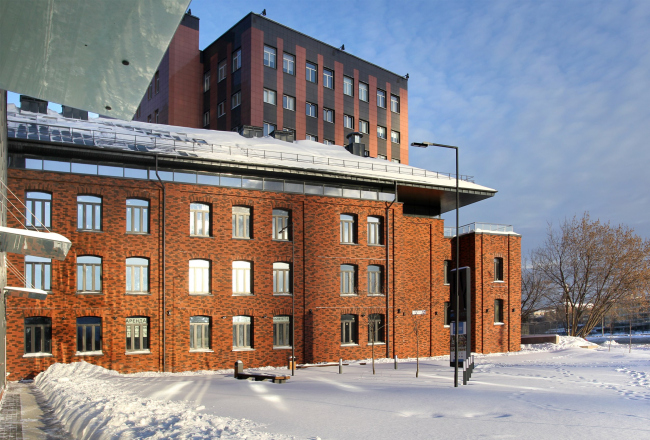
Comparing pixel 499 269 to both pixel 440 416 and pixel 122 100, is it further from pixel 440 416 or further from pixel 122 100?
pixel 122 100

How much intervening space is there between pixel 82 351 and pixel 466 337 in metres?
18.1

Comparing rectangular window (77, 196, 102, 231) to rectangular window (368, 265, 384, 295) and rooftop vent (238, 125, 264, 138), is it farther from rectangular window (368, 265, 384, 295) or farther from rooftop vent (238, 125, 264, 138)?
rectangular window (368, 265, 384, 295)

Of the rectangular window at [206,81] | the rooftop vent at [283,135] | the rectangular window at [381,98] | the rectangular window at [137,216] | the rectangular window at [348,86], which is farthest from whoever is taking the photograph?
the rectangular window at [381,98]

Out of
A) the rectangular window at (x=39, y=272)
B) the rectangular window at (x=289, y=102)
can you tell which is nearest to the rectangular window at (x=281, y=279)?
the rectangular window at (x=39, y=272)

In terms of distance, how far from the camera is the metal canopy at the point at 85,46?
258cm

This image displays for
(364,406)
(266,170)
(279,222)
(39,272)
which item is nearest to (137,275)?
(39,272)

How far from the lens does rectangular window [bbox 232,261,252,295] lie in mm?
29188

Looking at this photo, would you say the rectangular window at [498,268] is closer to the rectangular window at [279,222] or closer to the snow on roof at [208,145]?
the snow on roof at [208,145]

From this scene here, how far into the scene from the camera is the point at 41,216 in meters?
24.9

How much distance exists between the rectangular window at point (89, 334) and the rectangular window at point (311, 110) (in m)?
27.3

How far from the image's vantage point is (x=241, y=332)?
29.0 meters

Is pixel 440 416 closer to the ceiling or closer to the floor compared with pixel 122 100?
closer to the floor

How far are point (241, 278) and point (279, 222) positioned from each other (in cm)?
391

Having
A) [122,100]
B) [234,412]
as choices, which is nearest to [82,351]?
[234,412]
